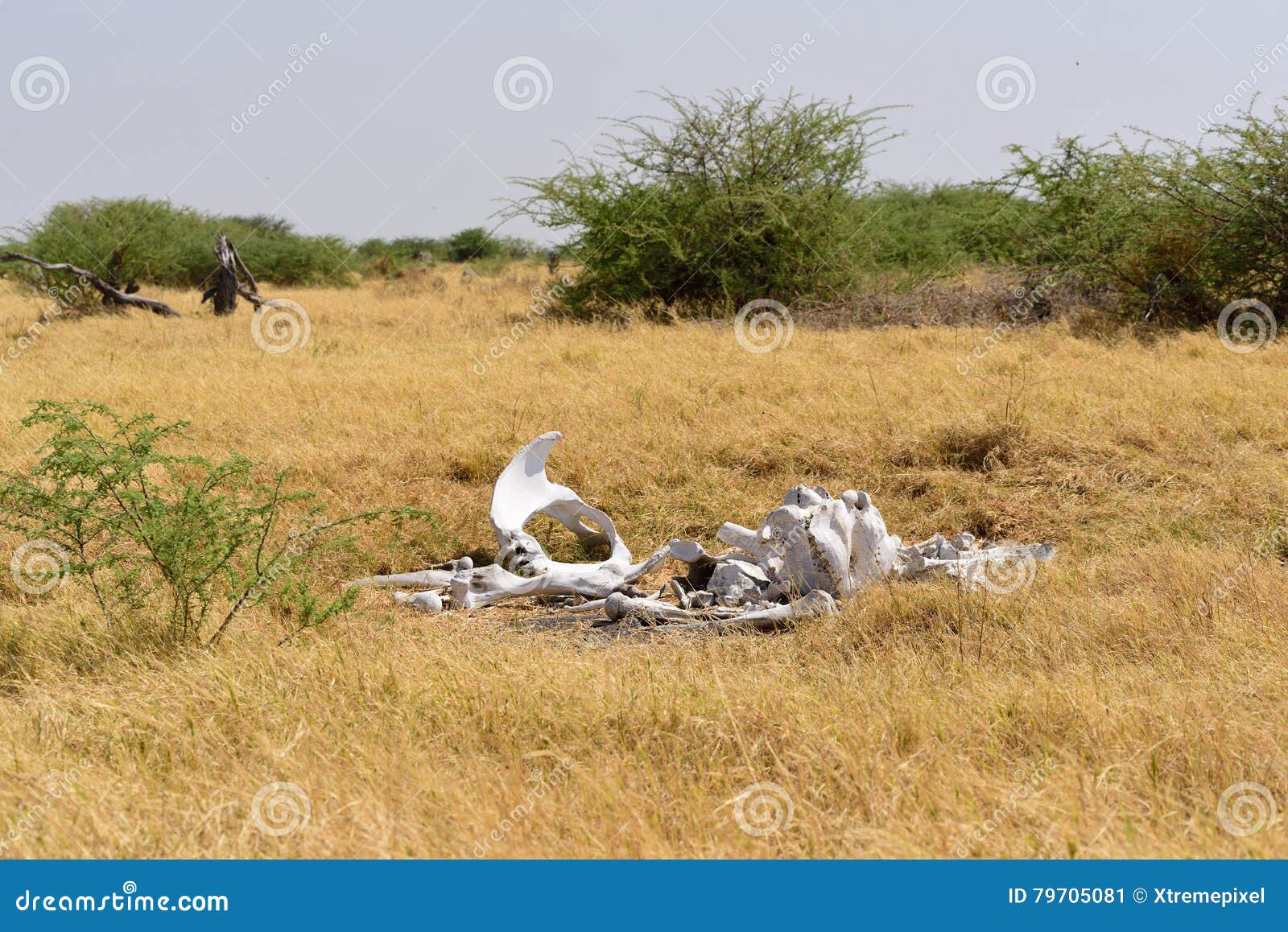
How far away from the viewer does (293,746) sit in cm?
330

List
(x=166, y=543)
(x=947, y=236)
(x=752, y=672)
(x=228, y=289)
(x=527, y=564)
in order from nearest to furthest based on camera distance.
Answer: (x=752, y=672) < (x=166, y=543) < (x=527, y=564) < (x=228, y=289) < (x=947, y=236)

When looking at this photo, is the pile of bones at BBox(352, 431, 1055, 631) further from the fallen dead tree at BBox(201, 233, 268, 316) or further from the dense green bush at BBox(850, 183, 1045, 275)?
the fallen dead tree at BBox(201, 233, 268, 316)

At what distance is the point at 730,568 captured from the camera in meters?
Answer: 5.02

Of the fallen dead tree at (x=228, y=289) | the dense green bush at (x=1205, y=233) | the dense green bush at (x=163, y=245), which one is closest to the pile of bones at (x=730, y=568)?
the dense green bush at (x=1205, y=233)

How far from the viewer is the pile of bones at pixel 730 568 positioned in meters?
4.76

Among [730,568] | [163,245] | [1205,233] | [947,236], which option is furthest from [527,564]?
[163,245]

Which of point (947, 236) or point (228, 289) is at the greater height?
point (947, 236)

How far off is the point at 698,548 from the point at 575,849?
2307mm

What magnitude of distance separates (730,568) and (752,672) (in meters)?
1.14

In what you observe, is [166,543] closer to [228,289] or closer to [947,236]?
[228,289]

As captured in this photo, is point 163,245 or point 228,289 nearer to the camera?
point 228,289

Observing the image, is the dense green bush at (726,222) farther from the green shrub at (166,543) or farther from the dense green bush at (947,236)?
the green shrub at (166,543)

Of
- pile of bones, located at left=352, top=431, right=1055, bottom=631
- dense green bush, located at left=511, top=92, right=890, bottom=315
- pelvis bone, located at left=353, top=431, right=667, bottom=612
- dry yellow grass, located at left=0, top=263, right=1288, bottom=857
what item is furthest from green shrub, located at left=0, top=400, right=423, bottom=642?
dense green bush, located at left=511, top=92, right=890, bottom=315

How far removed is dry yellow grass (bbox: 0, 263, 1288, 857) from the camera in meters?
2.87
